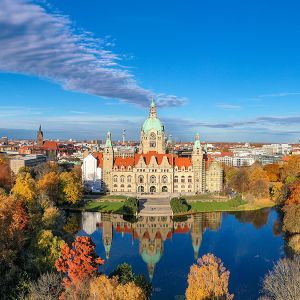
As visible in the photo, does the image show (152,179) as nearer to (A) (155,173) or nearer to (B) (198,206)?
(A) (155,173)

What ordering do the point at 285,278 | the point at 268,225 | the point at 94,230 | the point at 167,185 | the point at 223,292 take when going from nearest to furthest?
the point at 223,292 < the point at 285,278 < the point at 94,230 < the point at 268,225 < the point at 167,185

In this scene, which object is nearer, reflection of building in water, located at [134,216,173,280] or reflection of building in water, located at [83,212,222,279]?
reflection of building in water, located at [134,216,173,280]

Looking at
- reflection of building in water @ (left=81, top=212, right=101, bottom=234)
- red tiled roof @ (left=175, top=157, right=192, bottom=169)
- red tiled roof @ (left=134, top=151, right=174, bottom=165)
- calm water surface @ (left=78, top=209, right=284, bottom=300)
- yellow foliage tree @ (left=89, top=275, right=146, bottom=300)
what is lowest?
calm water surface @ (left=78, top=209, right=284, bottom=300)

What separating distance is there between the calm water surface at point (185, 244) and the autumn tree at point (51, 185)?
770cm

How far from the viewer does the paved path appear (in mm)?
67562

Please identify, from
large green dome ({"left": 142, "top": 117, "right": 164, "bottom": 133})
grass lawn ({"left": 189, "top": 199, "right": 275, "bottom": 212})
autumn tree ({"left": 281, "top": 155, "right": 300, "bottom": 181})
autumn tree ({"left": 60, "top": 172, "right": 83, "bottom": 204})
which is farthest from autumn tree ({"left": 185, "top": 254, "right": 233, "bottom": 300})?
large green dome ({"left": 142, "top": 117, "right": 164, "bottom": 133})

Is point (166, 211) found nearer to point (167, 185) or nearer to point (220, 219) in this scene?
point (220, 219)

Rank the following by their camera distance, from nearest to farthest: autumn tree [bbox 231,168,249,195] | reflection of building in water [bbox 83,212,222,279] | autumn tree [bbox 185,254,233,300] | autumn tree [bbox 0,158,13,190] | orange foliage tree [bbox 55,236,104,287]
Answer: autumn tree [bbox 185,254,233,300], orange foliage tree [bbox 55,236,104,287], reflection of building in water [bbox 83,212,222,279], autumn tree [bbox 0,158,13,190], autumn tree [bbox 231,168,249,195]

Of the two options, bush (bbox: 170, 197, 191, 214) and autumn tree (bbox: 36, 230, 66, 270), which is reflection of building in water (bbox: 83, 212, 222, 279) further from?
autumn tree (bbox: 36, 230, 66, 270)

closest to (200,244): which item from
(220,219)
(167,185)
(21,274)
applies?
(220,219)

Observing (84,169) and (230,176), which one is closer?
(84,169)

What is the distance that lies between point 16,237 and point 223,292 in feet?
63.0

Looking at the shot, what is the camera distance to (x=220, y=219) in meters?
65.1

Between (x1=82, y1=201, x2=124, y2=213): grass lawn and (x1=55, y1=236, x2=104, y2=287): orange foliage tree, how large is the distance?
120 feet
